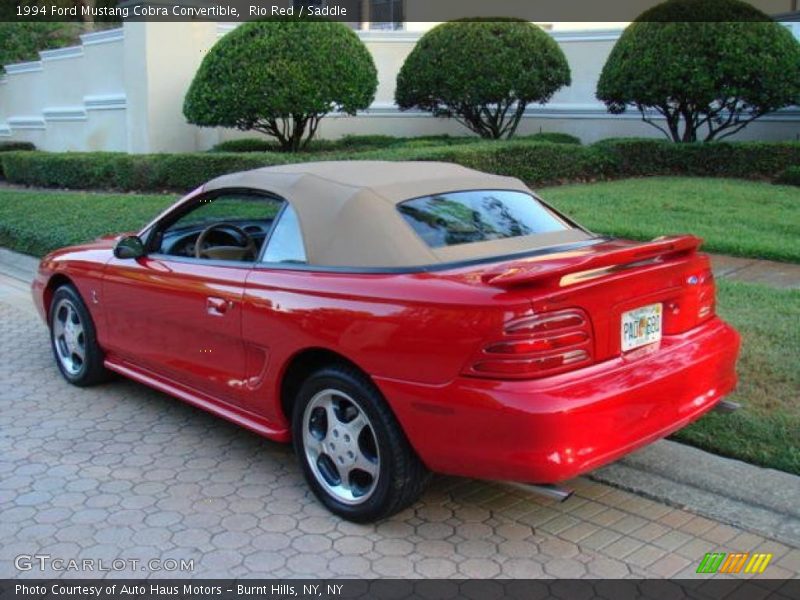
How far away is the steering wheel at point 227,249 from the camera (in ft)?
15.4

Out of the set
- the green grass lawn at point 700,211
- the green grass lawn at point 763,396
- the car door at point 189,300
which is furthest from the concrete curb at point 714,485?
the green grass lawn at point 700,211

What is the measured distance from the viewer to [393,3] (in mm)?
22422

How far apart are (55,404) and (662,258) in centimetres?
394

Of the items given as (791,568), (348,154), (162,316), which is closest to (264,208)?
(162,316)

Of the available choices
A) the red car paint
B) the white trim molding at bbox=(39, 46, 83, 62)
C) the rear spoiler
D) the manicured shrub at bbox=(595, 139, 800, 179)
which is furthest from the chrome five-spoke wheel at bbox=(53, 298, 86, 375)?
the white trim molding at bbox=(39, 46, 83, 62)

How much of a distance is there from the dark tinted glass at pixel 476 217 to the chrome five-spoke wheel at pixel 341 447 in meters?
0.87

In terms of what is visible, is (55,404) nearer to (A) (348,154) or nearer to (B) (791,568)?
(B) (791,568)

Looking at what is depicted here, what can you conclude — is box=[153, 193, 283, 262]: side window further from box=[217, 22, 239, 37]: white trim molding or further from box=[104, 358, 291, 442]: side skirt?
box=[217, 22, 239, 37]: white trim molding

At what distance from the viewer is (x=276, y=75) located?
13.5m

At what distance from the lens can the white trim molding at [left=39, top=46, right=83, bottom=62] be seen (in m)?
19.1

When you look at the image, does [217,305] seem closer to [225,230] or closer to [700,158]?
[225,230]

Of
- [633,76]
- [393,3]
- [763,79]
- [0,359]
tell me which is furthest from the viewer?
[393,3]

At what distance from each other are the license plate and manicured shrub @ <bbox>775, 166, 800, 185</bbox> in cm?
972

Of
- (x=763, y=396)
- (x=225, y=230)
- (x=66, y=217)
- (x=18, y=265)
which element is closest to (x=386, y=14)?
(x=66, y=217)
